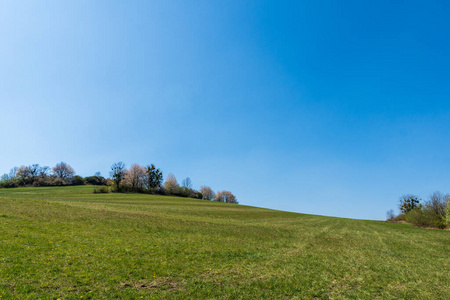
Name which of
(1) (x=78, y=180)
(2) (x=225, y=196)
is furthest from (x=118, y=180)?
(2) (x=225, y=196)

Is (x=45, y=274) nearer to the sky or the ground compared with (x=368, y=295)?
nearer to the sky

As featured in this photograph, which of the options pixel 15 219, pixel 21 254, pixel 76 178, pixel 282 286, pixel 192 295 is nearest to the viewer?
pixel 192 295

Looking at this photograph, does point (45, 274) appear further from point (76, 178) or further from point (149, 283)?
point (76, 178)

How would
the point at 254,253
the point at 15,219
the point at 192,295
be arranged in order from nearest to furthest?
the point at 192,295, the point at 254,253, the point at 15,219

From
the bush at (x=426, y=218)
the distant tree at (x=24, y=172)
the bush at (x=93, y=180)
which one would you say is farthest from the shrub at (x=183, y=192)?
the bush at (x=426, y=218)

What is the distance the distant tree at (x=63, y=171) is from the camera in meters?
130

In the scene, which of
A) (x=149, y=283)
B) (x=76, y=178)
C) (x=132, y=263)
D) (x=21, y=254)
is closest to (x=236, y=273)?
(x=149, y=283)

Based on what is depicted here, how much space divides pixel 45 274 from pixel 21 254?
12.7 feet

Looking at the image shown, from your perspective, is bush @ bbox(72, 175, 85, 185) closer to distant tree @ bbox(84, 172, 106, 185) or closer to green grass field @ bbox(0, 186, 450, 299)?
distant tree @ bbox(84, 172, 106, 185)

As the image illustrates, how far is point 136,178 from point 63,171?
60571 mm

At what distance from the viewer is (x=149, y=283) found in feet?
34.5

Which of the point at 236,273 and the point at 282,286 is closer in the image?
the point at 282,286

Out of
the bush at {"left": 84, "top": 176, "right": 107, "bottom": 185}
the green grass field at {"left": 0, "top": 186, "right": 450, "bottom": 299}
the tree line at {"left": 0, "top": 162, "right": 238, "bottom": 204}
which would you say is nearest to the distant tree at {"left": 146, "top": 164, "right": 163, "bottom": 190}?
Result: the tree line at {"left": 0, "top": 162, "right": 238, "bottom": 204}

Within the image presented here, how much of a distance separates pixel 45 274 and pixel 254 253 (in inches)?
544
